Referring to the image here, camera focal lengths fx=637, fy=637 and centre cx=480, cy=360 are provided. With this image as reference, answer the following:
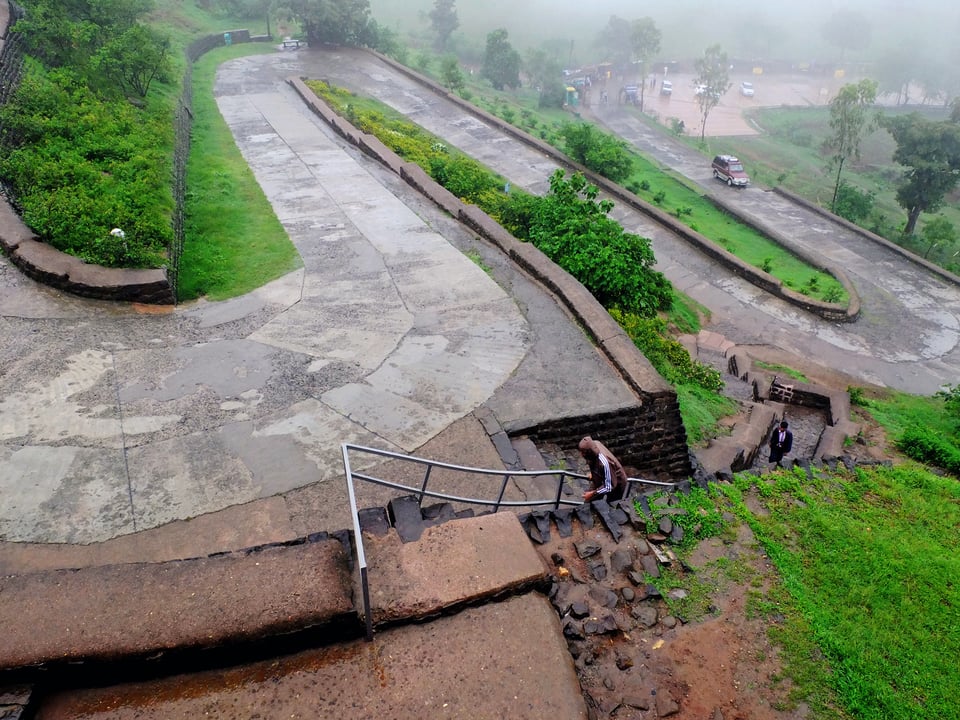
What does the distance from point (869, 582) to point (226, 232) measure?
9.30 metres

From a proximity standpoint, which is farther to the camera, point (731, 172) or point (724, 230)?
point (731, 172)

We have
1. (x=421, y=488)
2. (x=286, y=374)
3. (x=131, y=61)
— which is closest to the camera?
(x=421, y=488)

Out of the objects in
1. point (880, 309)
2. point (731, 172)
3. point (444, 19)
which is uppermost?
point (444, 19)

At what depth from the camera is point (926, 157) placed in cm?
2458

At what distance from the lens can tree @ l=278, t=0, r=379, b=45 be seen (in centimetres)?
2812

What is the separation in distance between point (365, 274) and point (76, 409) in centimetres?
401

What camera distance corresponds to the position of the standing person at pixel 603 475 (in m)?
5.10

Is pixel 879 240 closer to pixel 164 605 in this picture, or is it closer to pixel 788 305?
pixel 788 305

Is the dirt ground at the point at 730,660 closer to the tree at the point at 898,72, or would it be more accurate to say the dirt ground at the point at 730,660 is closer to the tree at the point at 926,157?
the tree at the point at 926,157

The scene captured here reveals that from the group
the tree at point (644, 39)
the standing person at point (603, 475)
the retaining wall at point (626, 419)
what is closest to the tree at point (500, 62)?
the tree at point (644, 39)

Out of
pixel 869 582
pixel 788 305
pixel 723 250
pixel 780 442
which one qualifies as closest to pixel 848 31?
pixel 723 250

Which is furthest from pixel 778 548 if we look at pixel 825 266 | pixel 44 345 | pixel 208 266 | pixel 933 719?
pixel 825 266

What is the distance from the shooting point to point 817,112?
179ft

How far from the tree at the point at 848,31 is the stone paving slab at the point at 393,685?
83916mm
